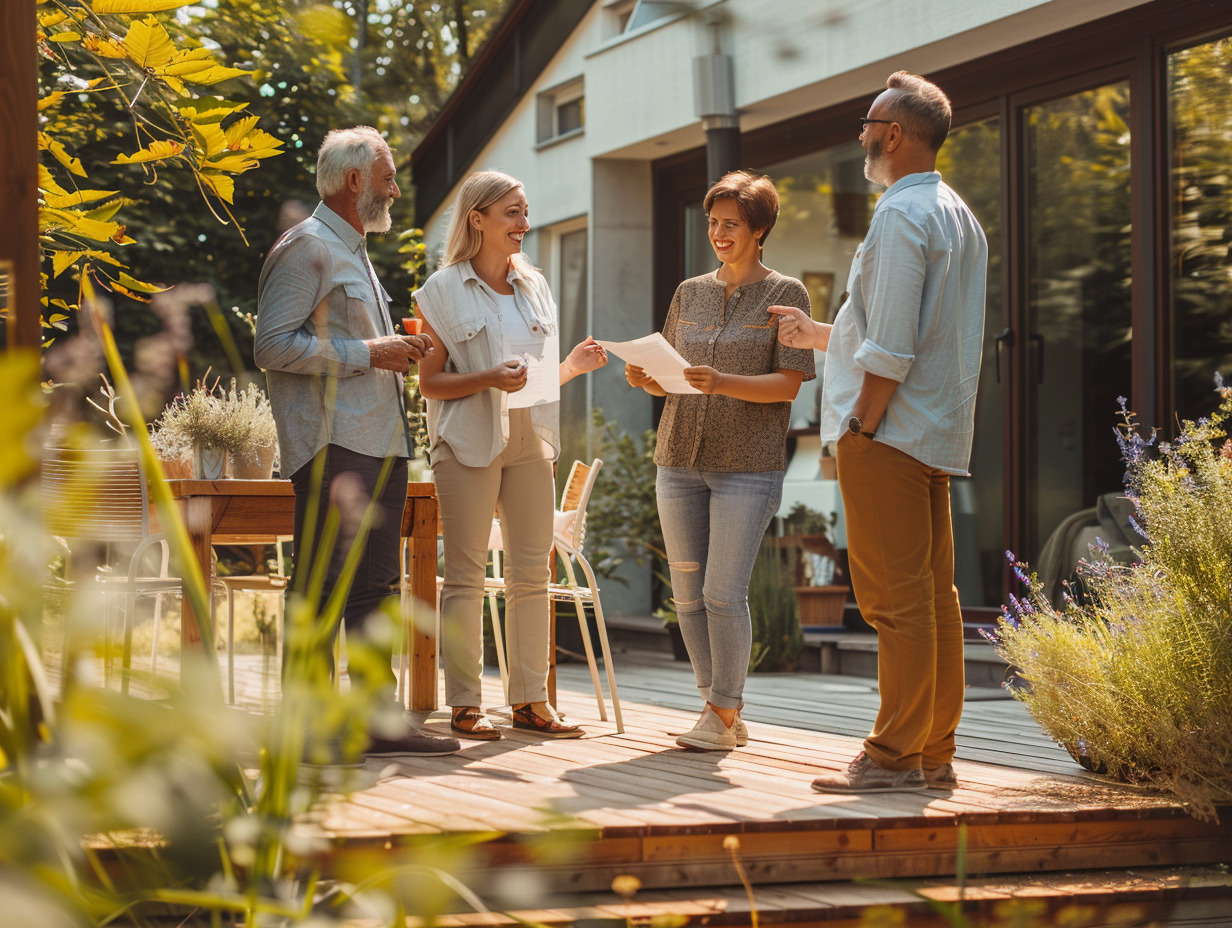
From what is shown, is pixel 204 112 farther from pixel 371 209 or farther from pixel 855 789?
pixel 855 789

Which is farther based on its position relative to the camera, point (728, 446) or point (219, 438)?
point (219, 438)

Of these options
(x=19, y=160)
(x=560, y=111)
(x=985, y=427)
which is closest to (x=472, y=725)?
(x=19, y=160)

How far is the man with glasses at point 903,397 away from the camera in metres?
3.12

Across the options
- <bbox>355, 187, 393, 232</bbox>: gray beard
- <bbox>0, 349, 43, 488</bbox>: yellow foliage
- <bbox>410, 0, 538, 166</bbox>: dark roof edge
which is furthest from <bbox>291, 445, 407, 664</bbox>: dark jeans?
<bbox>410, 0, 538, 166</bbox>: dark roof edge

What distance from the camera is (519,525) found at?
12.7 feet

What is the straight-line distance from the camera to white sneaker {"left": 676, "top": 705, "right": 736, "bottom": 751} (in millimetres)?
3777

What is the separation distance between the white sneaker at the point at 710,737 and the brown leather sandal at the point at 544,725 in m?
0.39

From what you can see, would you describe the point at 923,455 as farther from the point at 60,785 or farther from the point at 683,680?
the point at 683,680

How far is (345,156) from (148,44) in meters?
1.06

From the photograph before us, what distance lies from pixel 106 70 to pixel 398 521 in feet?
4.36

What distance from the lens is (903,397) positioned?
3.15 m

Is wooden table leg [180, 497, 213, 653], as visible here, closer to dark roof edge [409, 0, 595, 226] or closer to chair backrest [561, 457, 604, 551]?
chair backrest [561, 457, 604, 551]

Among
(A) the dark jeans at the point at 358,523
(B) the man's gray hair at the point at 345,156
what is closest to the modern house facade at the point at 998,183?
(B) the man's gray hair at the point at 345,156

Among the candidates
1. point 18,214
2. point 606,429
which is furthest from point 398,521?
point 606,429
